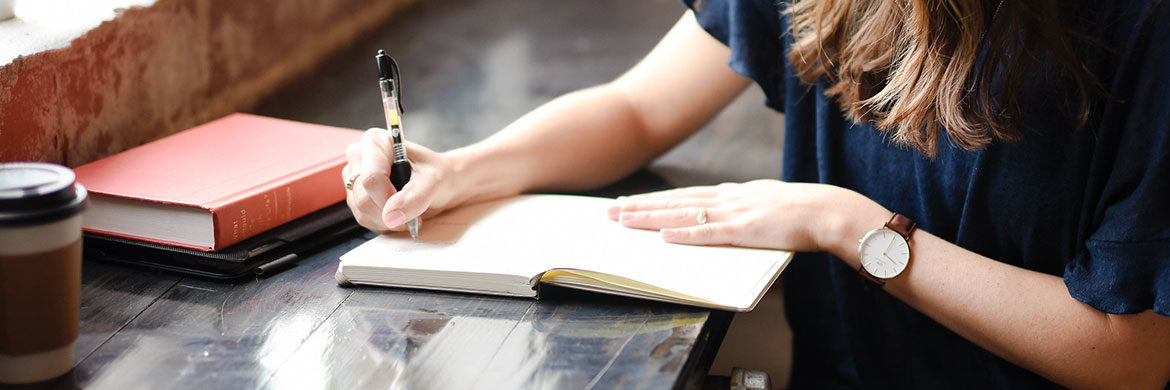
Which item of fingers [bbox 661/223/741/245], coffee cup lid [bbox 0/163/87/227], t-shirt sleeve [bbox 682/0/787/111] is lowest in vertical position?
fingers [bbox 661/223/741/245]

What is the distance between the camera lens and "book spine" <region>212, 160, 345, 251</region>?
0.92 meters

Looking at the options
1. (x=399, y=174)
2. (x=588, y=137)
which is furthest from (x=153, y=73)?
(x=588, y=137)

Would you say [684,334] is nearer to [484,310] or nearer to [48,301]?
[484,310]

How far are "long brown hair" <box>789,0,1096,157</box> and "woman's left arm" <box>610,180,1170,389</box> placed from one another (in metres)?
0.11

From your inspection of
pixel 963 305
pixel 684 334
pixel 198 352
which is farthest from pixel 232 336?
pixel 963 305

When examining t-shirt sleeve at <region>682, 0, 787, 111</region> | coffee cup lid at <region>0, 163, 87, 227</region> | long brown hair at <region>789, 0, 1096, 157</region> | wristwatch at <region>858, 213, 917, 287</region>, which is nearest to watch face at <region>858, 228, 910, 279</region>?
wristwatch at <region>858, 213, 917, 287</region>

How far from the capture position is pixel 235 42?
1.40 metres

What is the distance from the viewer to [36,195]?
680mm

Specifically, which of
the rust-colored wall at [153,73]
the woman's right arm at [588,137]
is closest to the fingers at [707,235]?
the woman's right arm at [588,137]

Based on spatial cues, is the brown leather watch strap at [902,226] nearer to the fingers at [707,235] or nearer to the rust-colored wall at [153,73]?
the fingers at [707,235]

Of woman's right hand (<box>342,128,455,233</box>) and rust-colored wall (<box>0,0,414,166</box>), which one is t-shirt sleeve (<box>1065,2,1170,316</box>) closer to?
woman's right hand (<box>342,128,455,233</box>)

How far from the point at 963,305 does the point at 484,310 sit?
1.55ft

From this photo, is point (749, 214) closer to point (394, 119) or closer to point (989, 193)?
point (989, 193)

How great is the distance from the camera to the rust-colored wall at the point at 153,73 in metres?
1.00
